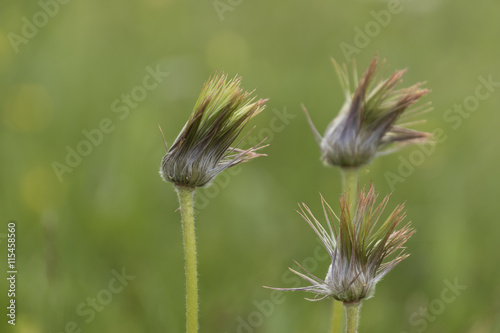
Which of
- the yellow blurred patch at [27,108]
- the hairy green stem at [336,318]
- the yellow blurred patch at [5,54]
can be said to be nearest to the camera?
the hairy green stem at [336,318]

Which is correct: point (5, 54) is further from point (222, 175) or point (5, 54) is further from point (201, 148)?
point (201, 148)

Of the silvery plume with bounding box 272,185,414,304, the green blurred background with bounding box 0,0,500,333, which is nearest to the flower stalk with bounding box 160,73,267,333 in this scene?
the silvery plume with bounding box 272,185,414,304

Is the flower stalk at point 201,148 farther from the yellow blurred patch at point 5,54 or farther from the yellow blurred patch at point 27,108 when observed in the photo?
the yellow blurred patch at point 5,54

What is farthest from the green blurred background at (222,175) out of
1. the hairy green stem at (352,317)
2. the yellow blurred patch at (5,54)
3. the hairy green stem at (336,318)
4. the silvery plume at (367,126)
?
the hairy green stem at (352,317)

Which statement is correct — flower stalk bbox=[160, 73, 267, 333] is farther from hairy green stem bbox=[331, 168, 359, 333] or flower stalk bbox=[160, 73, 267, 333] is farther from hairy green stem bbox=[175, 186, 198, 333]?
hairy green stem bbox=[331, 168, 359, 333]

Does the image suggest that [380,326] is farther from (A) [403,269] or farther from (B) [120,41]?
(B) [120,41]

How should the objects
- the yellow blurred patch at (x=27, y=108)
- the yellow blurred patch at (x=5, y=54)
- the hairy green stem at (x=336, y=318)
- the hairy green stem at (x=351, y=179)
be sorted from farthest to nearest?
the yellow blurred patch at (x=5, y=54), the yellow blurred patch at (x=27, y=108), the hairy green stem at (x=351, y=179), the hairy green stem at (x=336, y=318)

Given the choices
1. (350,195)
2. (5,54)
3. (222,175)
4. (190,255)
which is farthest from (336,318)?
(5,54)
